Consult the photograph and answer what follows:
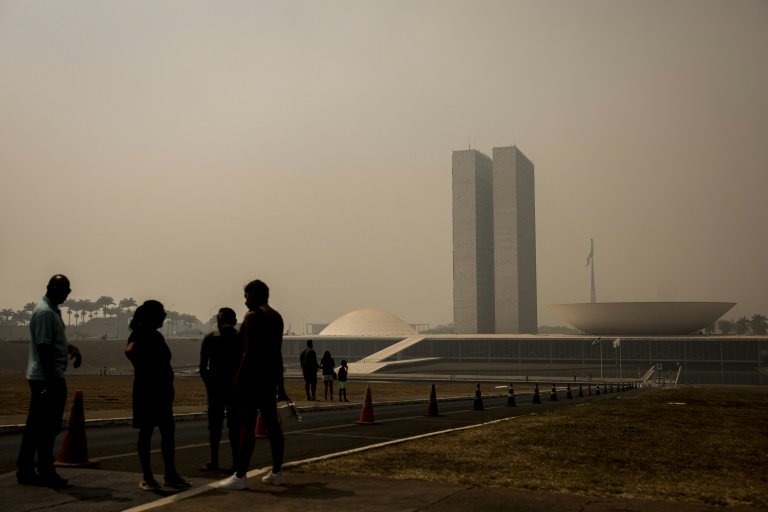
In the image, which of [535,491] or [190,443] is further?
[190,443]

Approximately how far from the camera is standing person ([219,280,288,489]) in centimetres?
810

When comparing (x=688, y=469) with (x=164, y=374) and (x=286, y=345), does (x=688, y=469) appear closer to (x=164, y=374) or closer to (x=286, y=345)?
(x=164, y=374)

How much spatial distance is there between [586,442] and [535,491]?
5.46 meters

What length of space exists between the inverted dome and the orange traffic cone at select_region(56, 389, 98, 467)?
5878 inches

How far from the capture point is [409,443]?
12.4 meters

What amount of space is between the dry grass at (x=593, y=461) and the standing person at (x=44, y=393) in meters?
2.88

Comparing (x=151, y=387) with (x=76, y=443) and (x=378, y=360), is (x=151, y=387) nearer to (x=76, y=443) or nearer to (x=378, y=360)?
(x=76, y=443)

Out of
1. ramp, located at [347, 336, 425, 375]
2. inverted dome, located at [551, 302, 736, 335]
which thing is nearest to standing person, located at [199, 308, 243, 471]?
ramp, located at [347, 336, 425, 375]

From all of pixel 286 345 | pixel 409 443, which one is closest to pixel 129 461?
pixel 409 443

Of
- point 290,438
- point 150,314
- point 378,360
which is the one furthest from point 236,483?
point 378,360

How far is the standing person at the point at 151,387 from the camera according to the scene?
26.7 ft

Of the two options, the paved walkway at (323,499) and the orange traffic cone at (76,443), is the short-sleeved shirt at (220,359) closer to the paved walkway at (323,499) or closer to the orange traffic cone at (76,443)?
the orange traffic cone at (76,443)

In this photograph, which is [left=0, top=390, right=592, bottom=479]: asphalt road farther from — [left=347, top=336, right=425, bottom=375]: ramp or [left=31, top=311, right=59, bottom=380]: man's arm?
[left=347, top=336, right=425, bottom=375]: ramp

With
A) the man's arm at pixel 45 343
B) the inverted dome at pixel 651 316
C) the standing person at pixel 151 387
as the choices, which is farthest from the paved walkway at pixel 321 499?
the inverted dome at pixel 651 316
